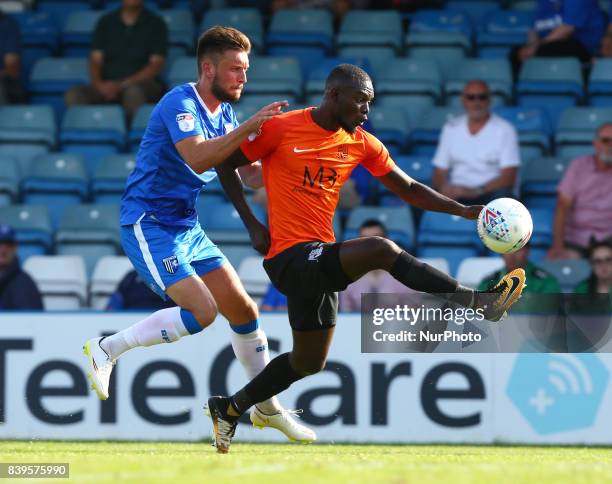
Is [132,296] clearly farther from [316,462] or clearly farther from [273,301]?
[316,462]

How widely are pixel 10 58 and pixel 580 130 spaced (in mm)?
6344

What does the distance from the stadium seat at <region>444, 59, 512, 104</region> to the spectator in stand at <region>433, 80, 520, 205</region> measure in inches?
43.5

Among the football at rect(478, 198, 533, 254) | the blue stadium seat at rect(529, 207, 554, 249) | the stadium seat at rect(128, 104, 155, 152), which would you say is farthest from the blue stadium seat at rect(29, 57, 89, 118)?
the football at rect(478, 198, 533, 254)

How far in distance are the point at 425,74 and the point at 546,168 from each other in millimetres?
1924

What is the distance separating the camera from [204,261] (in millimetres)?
8336

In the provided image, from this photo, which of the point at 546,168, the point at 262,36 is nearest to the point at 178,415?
the point at 546,168

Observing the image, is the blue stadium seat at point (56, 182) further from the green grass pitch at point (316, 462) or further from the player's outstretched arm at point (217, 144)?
the player's outstretched arm at point (217, 144)

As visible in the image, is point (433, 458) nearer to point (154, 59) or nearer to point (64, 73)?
point (154, 59)

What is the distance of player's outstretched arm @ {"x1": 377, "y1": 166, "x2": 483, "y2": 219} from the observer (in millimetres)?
8125

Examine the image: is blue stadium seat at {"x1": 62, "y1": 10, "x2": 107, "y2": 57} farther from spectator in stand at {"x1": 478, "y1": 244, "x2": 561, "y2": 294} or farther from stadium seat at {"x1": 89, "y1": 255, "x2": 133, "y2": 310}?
spectator in stand at {"x1": 478, "y1": 244, "x2": 561, "y2": 294}

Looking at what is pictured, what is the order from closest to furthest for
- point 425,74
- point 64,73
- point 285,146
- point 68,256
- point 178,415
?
point 285,146
point 178,415
point 68,256
point 425,74
point 64,73

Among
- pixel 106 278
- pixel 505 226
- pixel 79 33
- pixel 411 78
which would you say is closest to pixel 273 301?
pixel 106 278

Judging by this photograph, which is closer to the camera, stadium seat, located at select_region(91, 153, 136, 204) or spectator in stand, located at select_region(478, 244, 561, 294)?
spectator in stand, located at select_region(478, 244, 561, 294)

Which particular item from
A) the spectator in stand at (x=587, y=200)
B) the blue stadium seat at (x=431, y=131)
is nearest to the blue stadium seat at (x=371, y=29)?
the blue stadium seat at (x=431, y=131)
